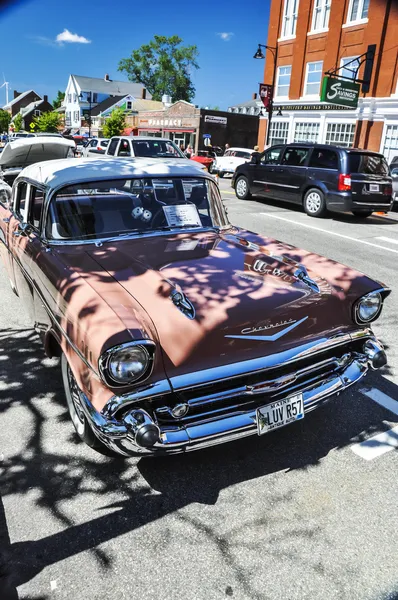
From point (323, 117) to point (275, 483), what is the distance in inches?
1071

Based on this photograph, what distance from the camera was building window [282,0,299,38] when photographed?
28016 millimetres

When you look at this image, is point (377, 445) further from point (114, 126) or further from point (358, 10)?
point (114, 126)

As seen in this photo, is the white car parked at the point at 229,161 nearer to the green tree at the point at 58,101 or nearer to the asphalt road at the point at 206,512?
the asphalt road at the point at 206,512

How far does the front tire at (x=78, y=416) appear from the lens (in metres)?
2.83

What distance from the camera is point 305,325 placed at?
2.94 meters

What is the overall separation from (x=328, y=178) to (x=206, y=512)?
10528 millimetres

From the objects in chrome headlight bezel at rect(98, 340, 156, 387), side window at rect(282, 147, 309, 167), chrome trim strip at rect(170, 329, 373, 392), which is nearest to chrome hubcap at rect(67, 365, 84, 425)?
chrome headlight bezel at rect(98, 340, 156, 387)

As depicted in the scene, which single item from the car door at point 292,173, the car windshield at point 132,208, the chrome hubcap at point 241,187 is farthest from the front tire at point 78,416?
the chrome hubcap at point 241,187

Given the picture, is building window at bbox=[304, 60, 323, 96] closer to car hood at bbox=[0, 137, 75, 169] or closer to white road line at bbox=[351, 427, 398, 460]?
car hood at bbox=[0, 137, 75, 169]

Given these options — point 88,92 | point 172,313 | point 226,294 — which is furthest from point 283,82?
point 88,92

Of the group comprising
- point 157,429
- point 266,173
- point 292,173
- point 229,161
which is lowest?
point 157,429

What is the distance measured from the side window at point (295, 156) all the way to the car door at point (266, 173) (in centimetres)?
28

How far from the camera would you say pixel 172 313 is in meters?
2.65

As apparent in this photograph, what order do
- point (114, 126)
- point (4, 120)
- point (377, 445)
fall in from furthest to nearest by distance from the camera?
point (4, 120)
point (114, 126)
point (377, 445)
